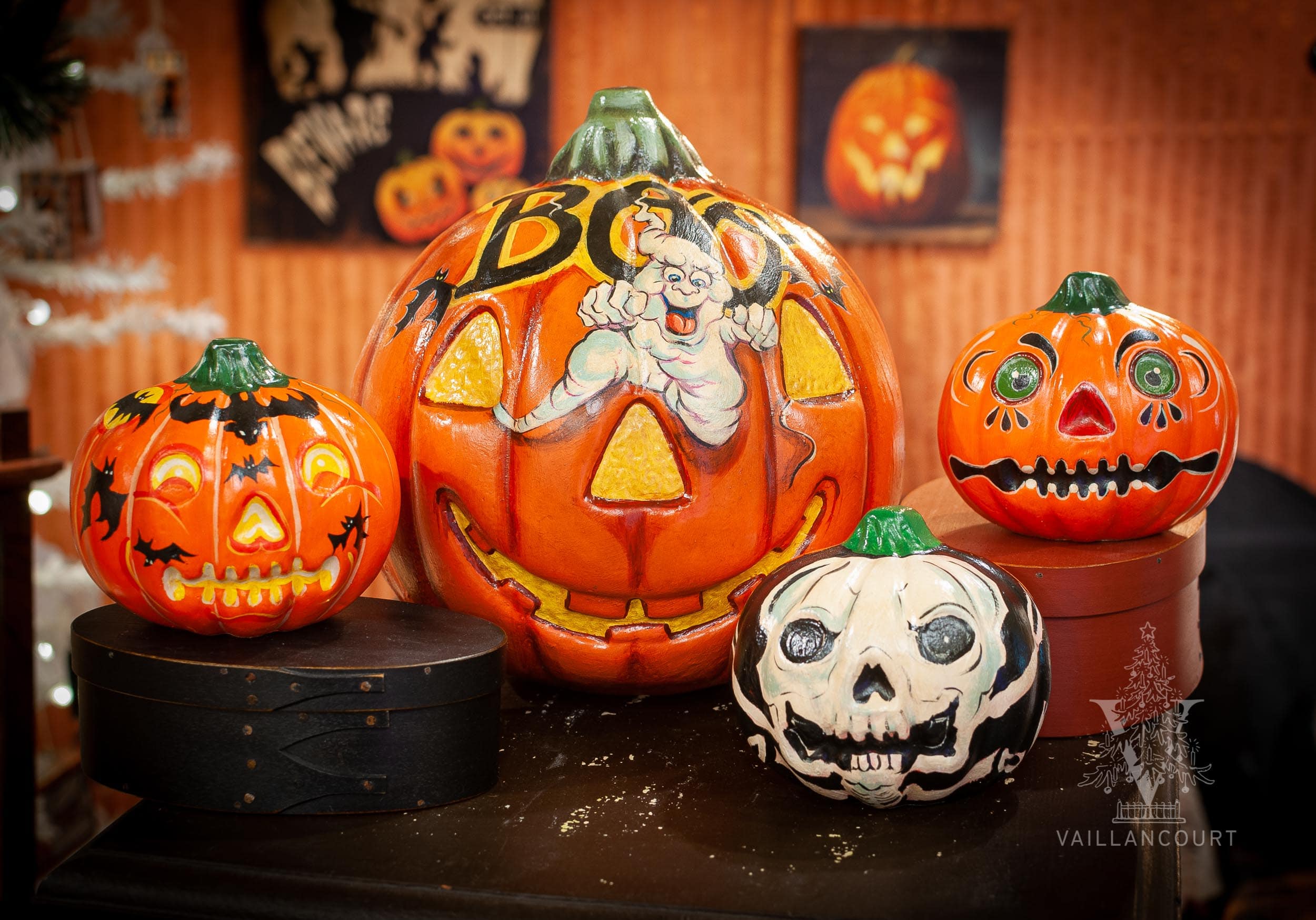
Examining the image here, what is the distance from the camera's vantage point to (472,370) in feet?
4.30

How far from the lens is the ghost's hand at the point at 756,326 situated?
4.25 ft

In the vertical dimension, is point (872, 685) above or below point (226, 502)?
below

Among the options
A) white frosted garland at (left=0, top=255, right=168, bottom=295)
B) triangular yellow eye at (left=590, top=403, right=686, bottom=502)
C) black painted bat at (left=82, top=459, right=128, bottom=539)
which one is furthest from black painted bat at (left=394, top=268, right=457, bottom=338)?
white frosted garland at (left=0, top=255, right=168, bottom=295)

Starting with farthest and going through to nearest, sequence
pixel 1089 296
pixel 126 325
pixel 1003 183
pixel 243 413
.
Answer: pixel 1003 183 < pixel 126 325 < pixel 1089 296 < pixel 243 413

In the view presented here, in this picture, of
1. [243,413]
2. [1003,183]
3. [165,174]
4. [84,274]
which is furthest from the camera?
[1003,183]

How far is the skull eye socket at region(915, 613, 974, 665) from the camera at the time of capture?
1054mm

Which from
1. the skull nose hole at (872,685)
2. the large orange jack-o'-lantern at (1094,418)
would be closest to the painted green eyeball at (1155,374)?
the large orange jack-o'-lantern at (1094,418)

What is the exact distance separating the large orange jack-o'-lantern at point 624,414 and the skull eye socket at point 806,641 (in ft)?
0.74

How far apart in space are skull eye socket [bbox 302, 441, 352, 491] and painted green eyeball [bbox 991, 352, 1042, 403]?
2.39 ft

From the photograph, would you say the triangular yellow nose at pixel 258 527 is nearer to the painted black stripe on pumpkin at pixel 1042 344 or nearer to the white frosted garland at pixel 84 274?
the painted black stripe on pumpkin at pixel 1042 344

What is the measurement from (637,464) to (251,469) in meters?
0.39

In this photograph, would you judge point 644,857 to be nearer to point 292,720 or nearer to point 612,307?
point 292,720

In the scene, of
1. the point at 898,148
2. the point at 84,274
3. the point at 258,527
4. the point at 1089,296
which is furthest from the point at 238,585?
the point at 898,148

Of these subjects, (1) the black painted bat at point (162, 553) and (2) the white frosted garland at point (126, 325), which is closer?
(1) the black painted bat at point (162, 553)
